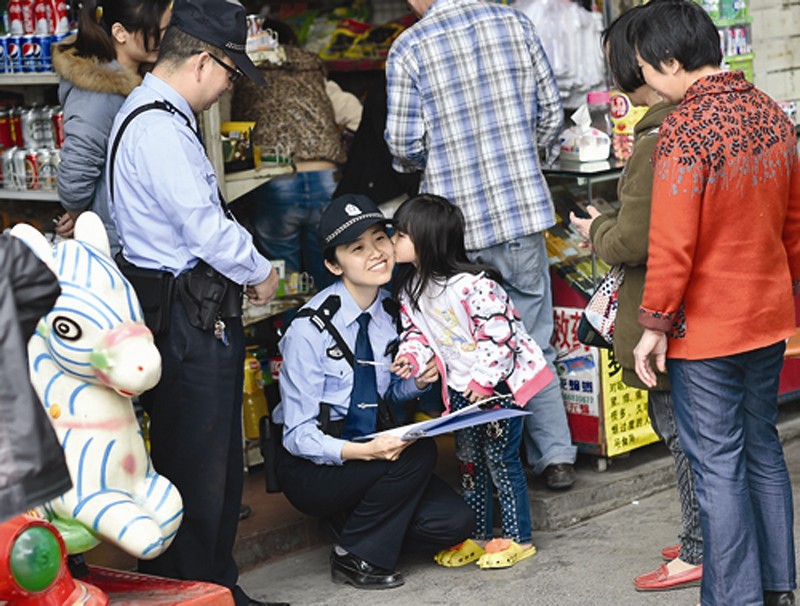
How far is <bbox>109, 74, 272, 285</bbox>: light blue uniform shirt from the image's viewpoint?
4.39 metres

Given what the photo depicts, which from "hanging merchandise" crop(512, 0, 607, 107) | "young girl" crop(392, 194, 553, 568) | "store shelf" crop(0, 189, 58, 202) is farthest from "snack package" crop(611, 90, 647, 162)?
"store shelf" crop(0, 189, 58, 202)

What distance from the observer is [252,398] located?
654 centimetres

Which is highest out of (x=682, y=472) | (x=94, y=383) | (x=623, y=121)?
(x=623, y=121)

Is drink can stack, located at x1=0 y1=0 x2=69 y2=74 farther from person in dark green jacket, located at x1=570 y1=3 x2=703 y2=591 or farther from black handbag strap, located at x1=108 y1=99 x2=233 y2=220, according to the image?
person in dark green jacket, located at x1=570 y1=3 x2=703 y2=591

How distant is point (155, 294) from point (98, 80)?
106cm

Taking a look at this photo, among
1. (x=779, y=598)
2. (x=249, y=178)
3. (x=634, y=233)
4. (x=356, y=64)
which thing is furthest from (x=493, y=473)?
(x=356, y=64)

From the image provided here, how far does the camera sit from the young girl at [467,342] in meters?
5.28

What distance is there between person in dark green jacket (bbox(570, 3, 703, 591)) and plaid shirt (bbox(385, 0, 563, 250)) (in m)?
0.94

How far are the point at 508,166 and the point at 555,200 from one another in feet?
1.97

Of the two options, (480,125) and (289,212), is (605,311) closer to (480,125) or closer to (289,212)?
(480,125)

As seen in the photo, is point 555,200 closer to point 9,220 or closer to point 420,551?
point 420,551

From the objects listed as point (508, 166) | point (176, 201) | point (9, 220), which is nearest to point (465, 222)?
point (508, 166)

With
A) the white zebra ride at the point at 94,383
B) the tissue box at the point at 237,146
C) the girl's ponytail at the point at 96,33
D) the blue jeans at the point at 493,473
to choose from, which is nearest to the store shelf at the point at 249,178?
the tissue box at the point at 237,146

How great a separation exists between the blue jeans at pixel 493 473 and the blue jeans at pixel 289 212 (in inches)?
68.9
